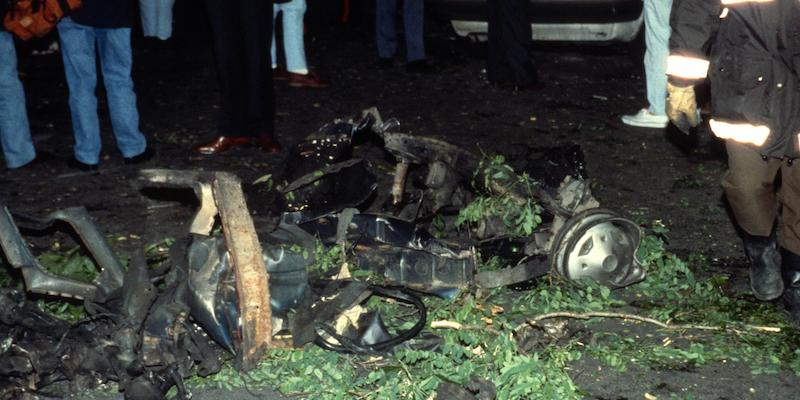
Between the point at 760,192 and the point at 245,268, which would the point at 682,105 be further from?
the point at 245,268

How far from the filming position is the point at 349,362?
414 centimetres

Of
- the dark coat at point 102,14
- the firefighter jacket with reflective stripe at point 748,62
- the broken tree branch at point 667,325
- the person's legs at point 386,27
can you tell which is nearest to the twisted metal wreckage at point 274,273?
the broken tree branch at point 667,325

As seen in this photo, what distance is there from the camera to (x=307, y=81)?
31.9 ft

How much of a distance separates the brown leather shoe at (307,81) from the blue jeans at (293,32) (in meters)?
0.08

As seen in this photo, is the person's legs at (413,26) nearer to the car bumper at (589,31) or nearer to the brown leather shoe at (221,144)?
the car bumper at (589,31)

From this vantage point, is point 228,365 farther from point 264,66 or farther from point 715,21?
point 264,66

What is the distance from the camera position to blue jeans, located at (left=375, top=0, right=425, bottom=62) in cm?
1017

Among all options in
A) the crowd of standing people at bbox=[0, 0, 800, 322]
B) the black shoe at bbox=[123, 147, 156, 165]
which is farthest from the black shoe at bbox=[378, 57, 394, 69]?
the black shoe at bbox=[123, 147, 156, 165]

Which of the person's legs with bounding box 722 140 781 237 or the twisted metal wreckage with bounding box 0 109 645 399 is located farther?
the person's legs with bounding box 722 140 781 237

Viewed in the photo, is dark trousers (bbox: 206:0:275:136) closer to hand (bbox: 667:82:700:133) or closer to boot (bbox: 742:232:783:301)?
hand (bbox: 667:82:700:133)

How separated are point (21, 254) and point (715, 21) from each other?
3184 millimetres

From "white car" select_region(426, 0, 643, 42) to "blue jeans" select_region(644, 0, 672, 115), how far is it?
2046mm

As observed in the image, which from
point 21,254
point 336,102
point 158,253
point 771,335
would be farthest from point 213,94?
point 771,335

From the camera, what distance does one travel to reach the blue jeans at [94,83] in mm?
6520
